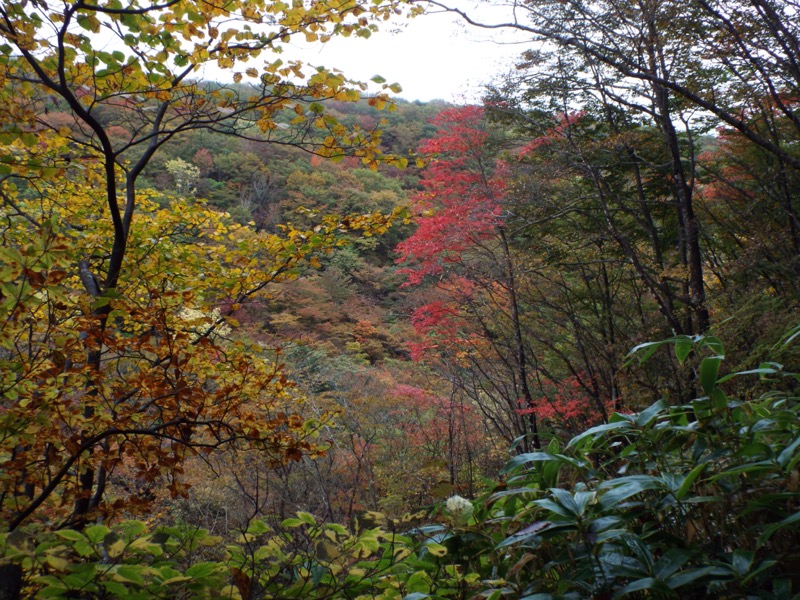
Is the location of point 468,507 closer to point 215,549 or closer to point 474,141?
point 215,549

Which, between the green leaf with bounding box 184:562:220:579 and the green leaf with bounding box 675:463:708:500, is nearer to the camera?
the green leaf with bounding box 675:463:708:500

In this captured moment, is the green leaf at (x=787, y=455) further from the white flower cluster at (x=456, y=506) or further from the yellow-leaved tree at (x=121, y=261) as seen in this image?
the yellow-leaved tree at (x=121, y=261)

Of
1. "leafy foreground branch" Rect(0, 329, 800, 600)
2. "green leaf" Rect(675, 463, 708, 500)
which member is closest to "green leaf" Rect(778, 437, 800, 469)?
"leafy foreground branch" Rect(0, 329, 800, 600)

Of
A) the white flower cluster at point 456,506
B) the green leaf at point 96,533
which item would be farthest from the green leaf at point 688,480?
the green leaf at point 96,533

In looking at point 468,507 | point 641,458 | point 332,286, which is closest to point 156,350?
point 468,507

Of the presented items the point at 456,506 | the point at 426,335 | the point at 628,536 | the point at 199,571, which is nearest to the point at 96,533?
the point at 199,571

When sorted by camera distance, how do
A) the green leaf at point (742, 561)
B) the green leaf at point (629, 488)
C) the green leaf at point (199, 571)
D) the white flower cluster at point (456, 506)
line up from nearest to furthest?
1. the green leaf at point (742, 561)
2. the green leaf at point (629, 488)
3. the green leaf at point (199, 571)
4. the white flower cluster at point (456, 506)

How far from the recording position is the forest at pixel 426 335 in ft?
3.54

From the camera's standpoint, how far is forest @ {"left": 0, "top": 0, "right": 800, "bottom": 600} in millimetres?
1079

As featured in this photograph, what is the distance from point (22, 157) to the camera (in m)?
2.20

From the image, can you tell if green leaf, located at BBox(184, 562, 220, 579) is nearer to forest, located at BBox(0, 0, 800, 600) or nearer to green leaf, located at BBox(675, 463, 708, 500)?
forest, located at BBox(0, 0, 800, 600)

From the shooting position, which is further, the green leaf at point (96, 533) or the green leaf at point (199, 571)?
the green leaf at point (199, 571)

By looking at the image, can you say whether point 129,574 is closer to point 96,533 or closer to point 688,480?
point 96,533

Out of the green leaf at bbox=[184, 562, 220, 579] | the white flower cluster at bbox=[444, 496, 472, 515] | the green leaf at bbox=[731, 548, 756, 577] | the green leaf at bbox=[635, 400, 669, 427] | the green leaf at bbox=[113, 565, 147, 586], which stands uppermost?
the green leaf at bbox=[635, 400, 669, 427]
